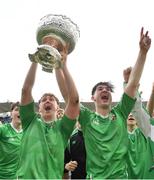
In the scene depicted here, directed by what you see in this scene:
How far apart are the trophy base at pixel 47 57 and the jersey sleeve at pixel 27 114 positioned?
44 centimetres

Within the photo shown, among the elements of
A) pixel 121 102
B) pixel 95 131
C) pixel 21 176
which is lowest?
pixel 21 176

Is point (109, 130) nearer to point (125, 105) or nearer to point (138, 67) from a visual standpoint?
point (125, 105)

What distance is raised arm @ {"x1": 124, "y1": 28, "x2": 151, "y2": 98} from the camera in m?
4.53

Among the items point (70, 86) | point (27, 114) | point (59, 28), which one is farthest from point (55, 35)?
point (27, 114)

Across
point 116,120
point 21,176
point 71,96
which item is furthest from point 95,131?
point 21,176

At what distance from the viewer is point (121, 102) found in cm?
475

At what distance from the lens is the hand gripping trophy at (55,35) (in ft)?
13.0

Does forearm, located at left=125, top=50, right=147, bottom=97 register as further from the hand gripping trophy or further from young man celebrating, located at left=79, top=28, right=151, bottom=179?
the hand gripping trophy

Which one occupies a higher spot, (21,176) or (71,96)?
(71,96)

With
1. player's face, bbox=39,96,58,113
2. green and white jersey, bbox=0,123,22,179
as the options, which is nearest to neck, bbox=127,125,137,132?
player's face, bbox=39,96,58,113

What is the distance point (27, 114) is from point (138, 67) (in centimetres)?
118

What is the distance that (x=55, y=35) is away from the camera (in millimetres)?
4125

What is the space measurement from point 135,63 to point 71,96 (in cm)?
80

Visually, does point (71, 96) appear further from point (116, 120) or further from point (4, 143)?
point (4, 143)
